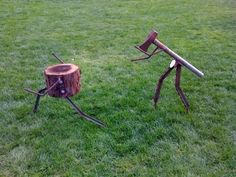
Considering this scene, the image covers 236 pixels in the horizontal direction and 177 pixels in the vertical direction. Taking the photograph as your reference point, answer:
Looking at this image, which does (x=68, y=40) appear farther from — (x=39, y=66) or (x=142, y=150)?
(x=142, y=150)

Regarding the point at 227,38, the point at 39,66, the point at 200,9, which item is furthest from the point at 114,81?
the point at 200,9

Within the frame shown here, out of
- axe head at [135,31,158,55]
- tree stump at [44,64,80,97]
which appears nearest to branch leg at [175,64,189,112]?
axe head at [135,31,158,55]

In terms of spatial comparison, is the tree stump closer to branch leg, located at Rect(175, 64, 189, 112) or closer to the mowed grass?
the mowed grass

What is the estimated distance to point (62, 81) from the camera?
323 centimetres

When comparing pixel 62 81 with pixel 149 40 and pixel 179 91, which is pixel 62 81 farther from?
pixel 179 91

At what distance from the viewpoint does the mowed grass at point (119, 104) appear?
2.83 m

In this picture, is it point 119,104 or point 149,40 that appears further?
point 119,104

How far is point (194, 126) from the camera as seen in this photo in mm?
3281

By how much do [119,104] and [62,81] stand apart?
0.78 metres

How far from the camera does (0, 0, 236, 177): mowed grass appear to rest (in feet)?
9.30

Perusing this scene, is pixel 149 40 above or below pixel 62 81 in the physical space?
above

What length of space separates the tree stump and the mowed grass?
332 millimetres

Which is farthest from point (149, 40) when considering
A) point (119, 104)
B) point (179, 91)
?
point (119, 104)

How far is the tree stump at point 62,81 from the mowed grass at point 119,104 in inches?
13.1
